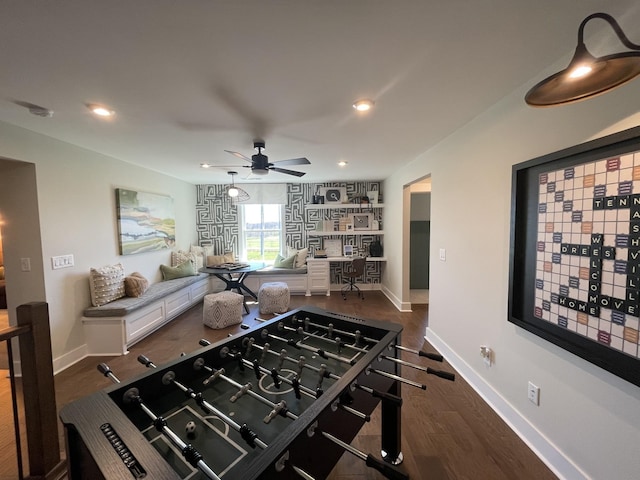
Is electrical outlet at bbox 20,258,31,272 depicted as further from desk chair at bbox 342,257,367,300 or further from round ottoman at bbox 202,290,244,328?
desk chair at bbox 342,257,367,300

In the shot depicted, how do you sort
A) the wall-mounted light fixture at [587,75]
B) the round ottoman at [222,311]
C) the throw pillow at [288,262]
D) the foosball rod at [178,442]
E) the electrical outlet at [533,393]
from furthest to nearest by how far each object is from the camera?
the throw pillow at [288,262] → the round ottoman at [222,311] → the electrical outlet at [533,393] → the wall-mounted light fixture at [587,75] → the foosball rod at [178,442]

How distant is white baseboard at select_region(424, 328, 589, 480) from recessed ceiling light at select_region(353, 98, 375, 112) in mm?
2472

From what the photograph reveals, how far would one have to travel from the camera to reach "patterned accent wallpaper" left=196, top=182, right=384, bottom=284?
19.5 ft

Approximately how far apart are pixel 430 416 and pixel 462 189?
2012mm

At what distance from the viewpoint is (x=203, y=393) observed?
3.92 feet

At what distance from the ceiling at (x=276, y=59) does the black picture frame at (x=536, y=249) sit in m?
0.50

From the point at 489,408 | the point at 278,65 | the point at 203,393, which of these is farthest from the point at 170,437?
the point at 489,408

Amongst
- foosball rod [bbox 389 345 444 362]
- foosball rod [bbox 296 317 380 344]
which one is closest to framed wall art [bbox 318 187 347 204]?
foosball rod [bbox 296 317 380 344]

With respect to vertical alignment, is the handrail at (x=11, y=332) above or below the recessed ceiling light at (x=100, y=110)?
below

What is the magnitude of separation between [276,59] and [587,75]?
141cm

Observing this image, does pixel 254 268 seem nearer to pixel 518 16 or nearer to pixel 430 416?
pixel 430 416

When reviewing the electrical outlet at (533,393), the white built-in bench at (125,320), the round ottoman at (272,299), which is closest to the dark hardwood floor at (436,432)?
the white built-in bench at (125,320)

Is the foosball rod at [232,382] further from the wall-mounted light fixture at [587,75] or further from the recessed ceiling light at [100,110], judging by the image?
the recessed ceiling light at [100,110]

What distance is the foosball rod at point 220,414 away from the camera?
855mm
